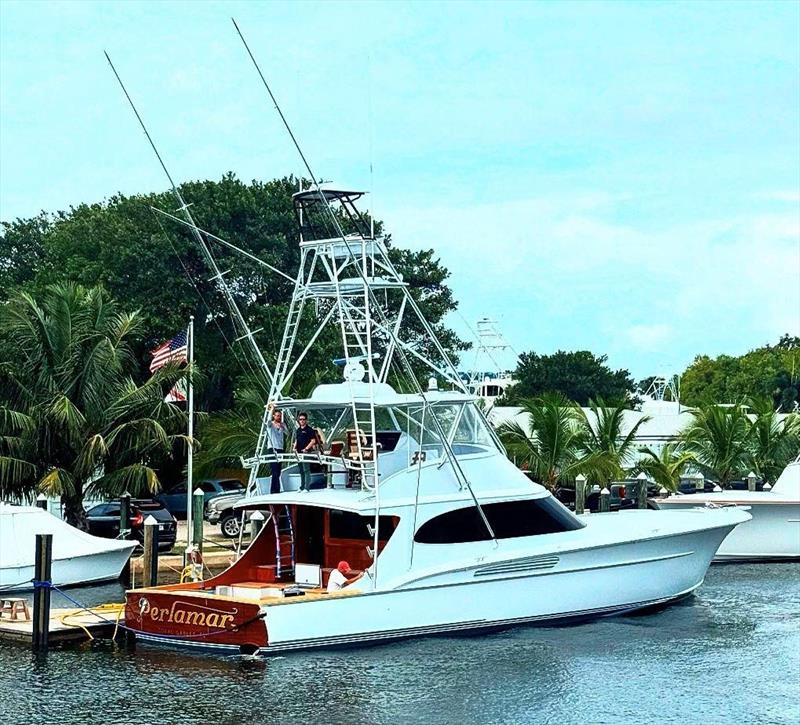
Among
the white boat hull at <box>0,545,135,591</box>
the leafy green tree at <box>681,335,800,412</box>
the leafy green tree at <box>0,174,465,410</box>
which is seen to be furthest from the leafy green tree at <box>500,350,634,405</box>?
the white boat hull at <box>0,545,135,591</box>

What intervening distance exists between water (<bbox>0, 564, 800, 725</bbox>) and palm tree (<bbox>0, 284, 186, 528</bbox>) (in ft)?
34.9

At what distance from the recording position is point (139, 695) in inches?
759

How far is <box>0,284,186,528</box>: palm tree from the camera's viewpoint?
32.8 m

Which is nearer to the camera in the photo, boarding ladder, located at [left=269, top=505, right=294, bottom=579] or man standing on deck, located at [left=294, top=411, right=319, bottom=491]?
man standing on deck, located at [left=294, top=411, right=319, bottom=491]

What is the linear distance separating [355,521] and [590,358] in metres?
61.1

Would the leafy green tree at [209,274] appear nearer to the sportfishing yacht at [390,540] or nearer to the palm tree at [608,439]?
the palm tree at [608,439]

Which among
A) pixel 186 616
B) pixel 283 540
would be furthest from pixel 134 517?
pixel 186 616

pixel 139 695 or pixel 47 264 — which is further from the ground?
pixel 47 264

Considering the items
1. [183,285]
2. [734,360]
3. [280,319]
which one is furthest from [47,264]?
[734,360]

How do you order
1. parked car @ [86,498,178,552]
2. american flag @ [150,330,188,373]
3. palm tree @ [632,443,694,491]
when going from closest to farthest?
1. american flag @ [150,330,188,373]
2. parked car @ [86,498,178,552]
3. palm tree @ [632,443,694,491]

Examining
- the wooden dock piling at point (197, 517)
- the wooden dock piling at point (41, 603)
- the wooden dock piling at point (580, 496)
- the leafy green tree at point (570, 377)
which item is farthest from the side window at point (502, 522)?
the leafy green tree at point (570, 377)

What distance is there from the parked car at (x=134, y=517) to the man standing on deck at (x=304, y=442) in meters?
10.2

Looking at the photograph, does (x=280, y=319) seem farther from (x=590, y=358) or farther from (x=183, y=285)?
(x=590, y=358)

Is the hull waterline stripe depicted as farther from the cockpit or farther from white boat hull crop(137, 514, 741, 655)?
the cockpit
